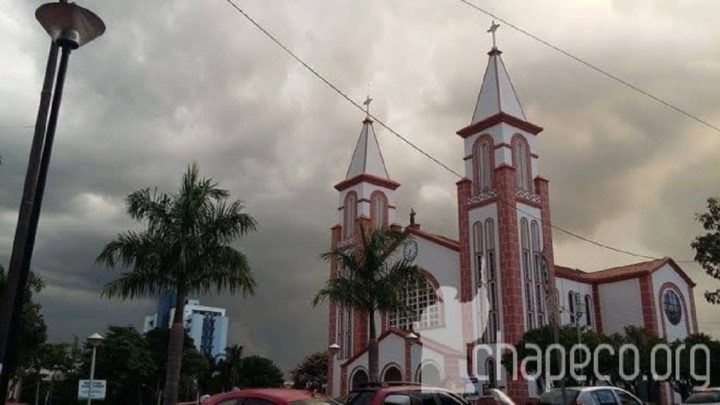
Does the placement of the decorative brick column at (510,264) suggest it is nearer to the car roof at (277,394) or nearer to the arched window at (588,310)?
the arched window at (588,310)

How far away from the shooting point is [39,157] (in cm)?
752

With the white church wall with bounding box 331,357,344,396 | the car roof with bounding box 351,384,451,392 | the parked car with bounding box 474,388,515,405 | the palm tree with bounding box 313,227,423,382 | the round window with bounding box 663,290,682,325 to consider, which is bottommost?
the parked car with bounding box 474,388,515,405

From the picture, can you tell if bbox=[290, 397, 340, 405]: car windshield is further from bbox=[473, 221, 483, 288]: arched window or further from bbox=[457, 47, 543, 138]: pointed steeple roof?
bbox=[457, 47, 543, 138]: pointed steeple roof

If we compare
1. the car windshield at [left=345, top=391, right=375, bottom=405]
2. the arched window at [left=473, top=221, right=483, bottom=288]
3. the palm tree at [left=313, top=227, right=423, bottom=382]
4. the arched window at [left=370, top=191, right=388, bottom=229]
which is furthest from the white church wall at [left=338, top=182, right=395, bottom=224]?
the car windshield at [left=345, top=391, right=375, bottom=405]

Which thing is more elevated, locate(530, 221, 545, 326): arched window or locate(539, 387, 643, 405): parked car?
locate(530, 221, 545, 326): arched window

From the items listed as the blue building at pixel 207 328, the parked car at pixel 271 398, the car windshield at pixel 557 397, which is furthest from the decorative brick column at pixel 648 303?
the blue building at pixel 207 328

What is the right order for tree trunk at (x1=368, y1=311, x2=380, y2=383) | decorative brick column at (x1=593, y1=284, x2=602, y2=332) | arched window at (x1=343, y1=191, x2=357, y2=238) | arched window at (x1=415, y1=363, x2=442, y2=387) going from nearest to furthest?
tree trunk at (x1=368, y1=311, x2=380, y2=383)
arched window at (x1=415, y1=363, x2=442, y2=387)
decorative brick column at (x1=593, y1=284, x2=602, y2=332)
arched window at (x1=343, y1=191, x2=357, y2=238)

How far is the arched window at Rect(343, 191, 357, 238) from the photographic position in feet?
148

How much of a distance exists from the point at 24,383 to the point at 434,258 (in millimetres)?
47912

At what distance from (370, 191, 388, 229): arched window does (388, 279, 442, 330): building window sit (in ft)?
24.8

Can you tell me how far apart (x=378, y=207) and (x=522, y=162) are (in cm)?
1205

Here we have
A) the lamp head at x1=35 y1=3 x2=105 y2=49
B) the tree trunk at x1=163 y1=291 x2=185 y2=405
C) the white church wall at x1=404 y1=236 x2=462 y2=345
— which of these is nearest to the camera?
the lamp head at x1=35 y1=3 x2=105 y2=49

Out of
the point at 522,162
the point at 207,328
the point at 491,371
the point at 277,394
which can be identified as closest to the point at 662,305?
the point at 522,162

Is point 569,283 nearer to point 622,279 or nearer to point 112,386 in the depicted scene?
point 622,279
